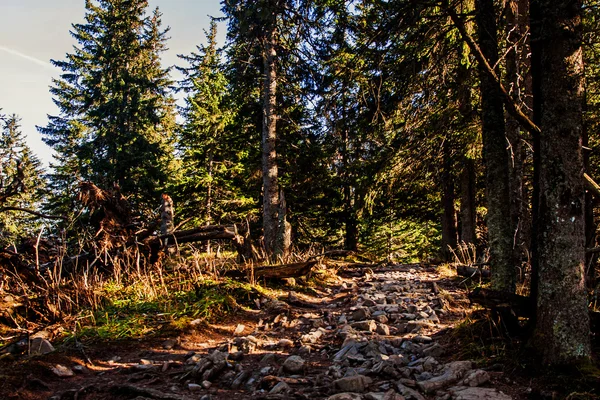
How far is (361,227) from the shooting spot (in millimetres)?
19688

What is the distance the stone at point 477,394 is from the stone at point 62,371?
4139 millimetres

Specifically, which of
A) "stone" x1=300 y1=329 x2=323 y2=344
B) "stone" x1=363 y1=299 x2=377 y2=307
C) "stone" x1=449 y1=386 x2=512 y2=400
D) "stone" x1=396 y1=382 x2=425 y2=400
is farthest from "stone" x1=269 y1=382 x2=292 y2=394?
"stone" x1=363 y1=299 x2=377 y2=307

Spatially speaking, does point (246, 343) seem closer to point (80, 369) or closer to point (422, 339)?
point (80, 369)

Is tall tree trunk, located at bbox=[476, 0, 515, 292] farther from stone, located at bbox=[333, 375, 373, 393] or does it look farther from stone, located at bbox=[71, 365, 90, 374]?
stone, located at bbox=[71, 365, 90, 374]

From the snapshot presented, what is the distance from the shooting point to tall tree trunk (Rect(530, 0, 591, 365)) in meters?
3.14

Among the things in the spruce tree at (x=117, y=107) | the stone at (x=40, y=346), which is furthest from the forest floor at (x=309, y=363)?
the spruce tree at (x=117, y=107)

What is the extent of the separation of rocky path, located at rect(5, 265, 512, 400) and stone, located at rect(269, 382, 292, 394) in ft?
0.03

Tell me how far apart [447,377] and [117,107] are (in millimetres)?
25017

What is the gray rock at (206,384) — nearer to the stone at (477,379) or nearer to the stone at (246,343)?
the stone at (246,343)

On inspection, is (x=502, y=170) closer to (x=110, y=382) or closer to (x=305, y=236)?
(x=110, y=382)

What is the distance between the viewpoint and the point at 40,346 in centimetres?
462

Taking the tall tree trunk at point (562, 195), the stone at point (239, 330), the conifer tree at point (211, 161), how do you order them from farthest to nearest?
1. the conifer tree at point (211, 161)
2. the stone at point (239, 330)
3. the tall tree trunk at point (562, 195)

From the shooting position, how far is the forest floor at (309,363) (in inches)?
127

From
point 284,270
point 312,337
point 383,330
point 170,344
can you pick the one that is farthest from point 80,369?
point 284,270
